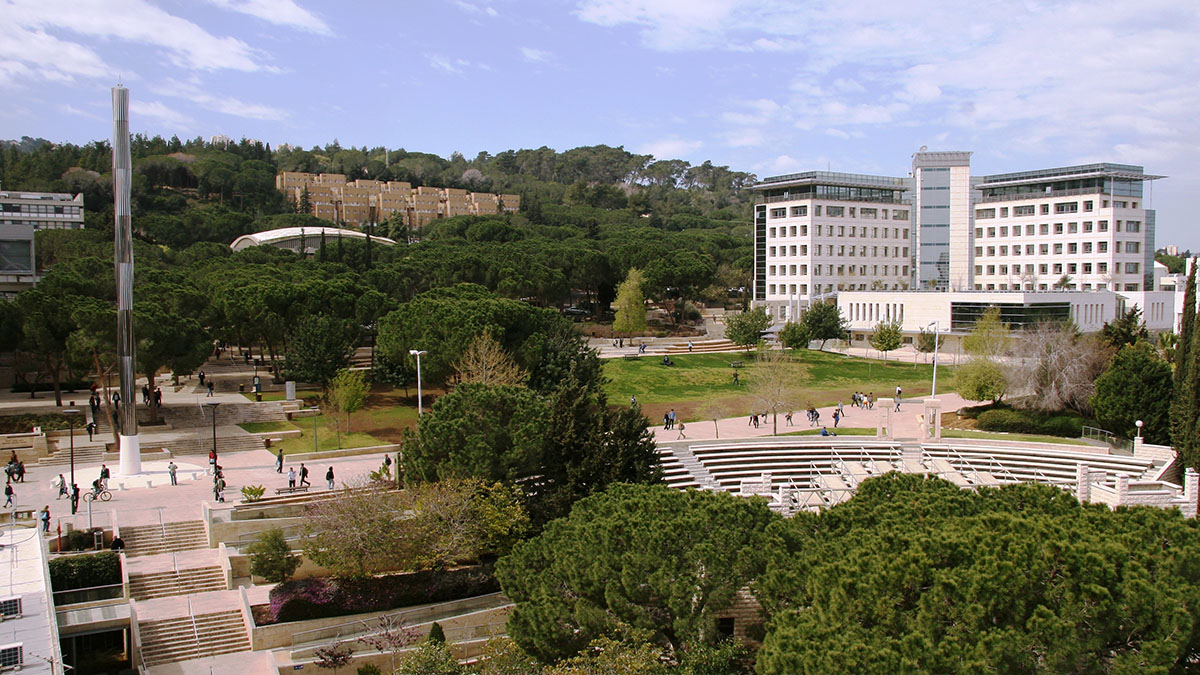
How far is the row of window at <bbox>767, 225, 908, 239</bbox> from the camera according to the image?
261 feet

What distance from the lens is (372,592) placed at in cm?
2472

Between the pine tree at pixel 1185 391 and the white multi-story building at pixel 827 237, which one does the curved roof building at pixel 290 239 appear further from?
the pine tree at pixel 1185 391

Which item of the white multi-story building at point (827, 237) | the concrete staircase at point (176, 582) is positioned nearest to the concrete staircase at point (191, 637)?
the concrete staircase at point (176, 582)

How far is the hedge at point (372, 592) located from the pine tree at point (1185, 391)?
2458 cm

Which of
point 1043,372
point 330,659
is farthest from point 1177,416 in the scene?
point 330,659

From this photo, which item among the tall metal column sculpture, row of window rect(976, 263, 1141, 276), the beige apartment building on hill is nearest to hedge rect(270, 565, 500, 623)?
the tall metal column sculpture

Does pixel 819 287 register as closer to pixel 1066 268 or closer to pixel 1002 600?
pixel 1066 268

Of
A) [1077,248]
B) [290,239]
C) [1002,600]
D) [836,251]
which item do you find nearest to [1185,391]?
[1002,600]

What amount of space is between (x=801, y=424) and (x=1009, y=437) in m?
8.79

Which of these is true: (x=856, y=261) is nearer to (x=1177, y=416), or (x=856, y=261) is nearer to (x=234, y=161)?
(x=1177, y=416)

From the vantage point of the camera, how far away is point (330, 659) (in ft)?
74.0

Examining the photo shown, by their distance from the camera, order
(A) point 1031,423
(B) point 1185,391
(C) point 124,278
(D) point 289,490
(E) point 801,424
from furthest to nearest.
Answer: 1. (E) point 801,424
2. (A) point 1031,423
3. (C) point 124,278
4. (B) point 1185,391
5. (D) point 289,490

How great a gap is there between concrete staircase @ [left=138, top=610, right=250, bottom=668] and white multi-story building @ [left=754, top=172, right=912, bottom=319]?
61.4 m

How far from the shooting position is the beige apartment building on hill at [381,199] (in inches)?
5832
